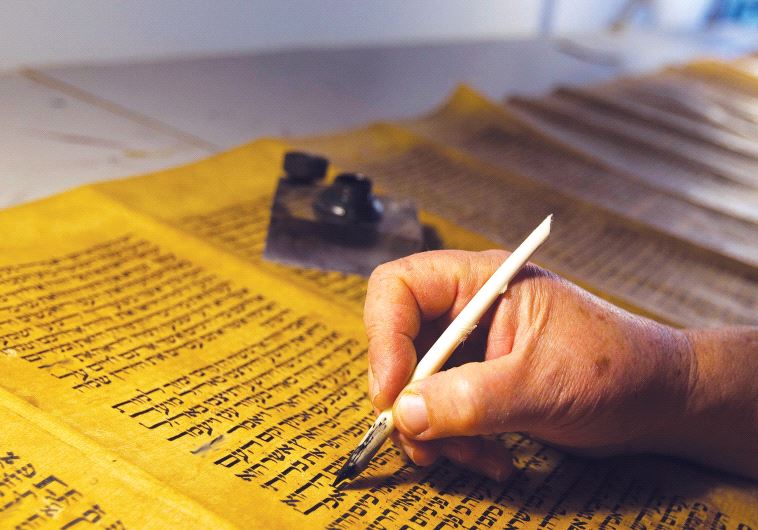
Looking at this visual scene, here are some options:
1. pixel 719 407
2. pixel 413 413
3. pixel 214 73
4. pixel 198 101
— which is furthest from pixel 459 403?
pixel 214 73

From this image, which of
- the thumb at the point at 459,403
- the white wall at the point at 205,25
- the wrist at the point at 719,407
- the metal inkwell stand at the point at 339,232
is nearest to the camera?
the thumb at the point at 459,403

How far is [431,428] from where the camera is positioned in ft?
1.50

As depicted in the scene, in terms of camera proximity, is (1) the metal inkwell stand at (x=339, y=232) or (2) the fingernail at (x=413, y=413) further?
(1) the metal inkwell stand at (x=339, y=232)

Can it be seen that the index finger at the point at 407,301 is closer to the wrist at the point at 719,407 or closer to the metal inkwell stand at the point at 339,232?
the wrist at the point at 719,407

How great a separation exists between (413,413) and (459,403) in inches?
1.1

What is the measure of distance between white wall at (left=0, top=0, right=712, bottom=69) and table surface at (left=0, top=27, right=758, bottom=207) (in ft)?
0.15

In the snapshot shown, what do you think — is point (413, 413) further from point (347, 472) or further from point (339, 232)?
point (339, 232)

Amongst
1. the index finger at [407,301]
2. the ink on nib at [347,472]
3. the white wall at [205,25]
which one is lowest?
the ink on nib at [347,472]

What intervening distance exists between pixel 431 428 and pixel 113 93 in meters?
0.98

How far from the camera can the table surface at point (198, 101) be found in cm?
96

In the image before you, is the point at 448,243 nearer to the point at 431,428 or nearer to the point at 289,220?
the point at 289,220

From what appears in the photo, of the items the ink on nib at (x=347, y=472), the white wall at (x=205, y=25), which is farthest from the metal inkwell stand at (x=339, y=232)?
A: the white wall at (x=205, y=25)

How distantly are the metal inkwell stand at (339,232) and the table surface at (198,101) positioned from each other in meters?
0.25

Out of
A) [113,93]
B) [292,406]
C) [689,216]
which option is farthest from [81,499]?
[689,216]
